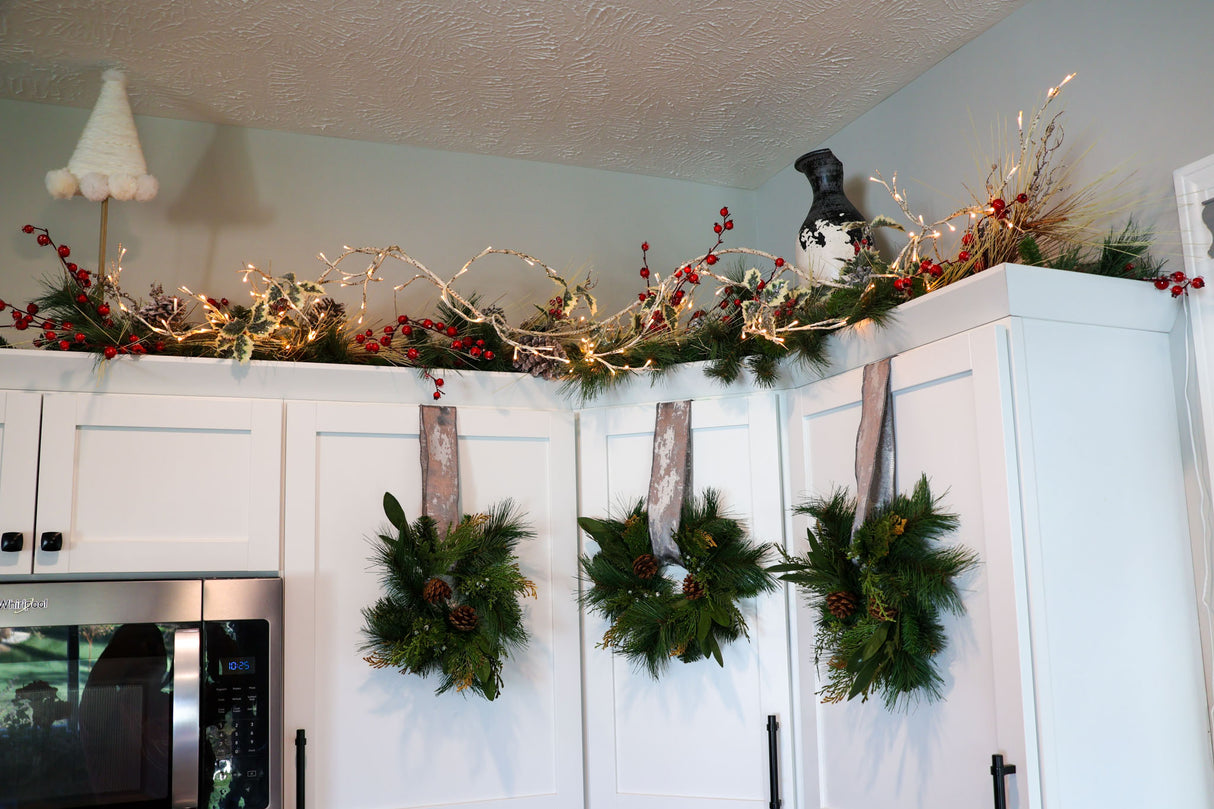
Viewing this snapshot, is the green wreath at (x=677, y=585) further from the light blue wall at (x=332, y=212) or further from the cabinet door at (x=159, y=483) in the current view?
the light blue wall at (x=332, y=212)

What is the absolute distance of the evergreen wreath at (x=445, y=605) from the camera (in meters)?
1.80

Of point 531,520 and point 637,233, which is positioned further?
point 637,233

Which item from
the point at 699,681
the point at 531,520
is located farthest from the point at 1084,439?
the point at 531,520

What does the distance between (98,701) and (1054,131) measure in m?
1.94

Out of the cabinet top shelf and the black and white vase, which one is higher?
the black and white vase

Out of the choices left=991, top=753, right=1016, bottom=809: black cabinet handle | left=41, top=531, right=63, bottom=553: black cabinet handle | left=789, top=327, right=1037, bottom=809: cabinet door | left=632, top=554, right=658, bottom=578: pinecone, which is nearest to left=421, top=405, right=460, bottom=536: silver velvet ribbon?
left=632, top=554, right=658, bottom=578: pinecone

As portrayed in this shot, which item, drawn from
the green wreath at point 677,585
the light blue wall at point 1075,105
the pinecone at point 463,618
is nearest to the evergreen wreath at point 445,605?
the pinecone at point 463,618

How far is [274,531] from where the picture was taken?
183 cm

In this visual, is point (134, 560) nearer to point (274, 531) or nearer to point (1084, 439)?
point (274, 531)

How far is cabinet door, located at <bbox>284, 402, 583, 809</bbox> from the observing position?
6.00 feet

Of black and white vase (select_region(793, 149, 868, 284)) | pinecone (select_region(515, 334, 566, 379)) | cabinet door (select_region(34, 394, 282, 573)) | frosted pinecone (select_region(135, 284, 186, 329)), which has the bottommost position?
cabinet door (select_region(34, 394, 282, 573))

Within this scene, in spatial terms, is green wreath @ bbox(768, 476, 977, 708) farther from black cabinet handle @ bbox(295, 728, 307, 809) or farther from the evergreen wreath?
black cabinet handle @ bbox(295, 728, 307, 809)

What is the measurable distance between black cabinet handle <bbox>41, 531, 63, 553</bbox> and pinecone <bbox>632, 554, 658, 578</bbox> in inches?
39.7

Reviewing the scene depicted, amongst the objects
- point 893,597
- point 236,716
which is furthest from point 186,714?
point 893,597
